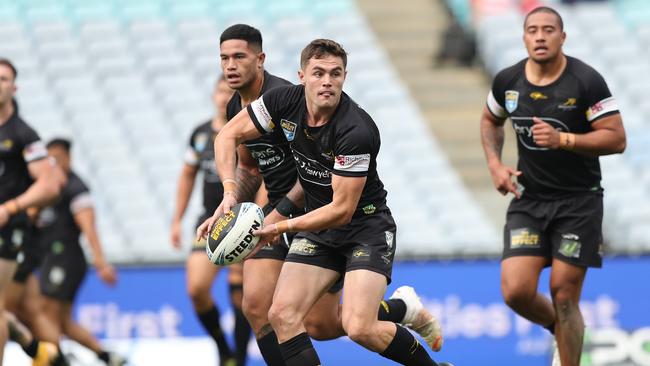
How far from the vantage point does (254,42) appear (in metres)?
8.02

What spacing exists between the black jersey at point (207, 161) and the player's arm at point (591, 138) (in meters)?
3.55

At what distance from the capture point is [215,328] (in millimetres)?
10719

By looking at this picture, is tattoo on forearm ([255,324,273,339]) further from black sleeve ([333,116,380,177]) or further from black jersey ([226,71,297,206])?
black sleeve ([333,116,380,177])

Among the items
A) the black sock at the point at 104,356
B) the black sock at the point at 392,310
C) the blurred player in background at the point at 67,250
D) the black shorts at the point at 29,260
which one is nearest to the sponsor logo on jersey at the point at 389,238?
the black sock at the point at 392,310

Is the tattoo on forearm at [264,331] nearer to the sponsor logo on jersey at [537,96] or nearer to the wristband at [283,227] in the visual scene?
the wristband at [283,227]

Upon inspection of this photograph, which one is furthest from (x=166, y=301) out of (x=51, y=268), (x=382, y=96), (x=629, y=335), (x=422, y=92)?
(x=422, y=92)

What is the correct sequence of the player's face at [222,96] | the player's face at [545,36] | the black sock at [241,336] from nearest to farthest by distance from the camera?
the player's face at [545,36] < the black sock at [241,336] < the player's face at [222,96]

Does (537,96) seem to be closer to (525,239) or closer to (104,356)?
(525,239)

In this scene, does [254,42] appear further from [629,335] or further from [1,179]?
[629,335]

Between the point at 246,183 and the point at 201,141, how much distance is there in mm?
2833

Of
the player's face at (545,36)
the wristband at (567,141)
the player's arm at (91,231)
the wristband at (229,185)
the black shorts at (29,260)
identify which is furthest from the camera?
the player's arm at (91,231)

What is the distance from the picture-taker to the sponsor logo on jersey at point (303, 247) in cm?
782

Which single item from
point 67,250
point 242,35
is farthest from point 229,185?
point 67,250

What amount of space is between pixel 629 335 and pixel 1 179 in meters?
5.53
